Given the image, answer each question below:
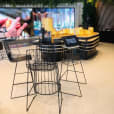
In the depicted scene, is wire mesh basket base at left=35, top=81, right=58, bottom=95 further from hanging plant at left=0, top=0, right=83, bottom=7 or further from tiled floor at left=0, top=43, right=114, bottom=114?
hanging plant at left=0, top=0, right=83, bottom=7

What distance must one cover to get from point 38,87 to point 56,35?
6.49ft

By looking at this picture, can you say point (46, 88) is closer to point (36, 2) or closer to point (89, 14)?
point (36, 2)

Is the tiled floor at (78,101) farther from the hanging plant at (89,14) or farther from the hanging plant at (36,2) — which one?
the hanging plant at (89,14)

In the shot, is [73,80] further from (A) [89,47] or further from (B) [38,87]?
(A) [89,47]

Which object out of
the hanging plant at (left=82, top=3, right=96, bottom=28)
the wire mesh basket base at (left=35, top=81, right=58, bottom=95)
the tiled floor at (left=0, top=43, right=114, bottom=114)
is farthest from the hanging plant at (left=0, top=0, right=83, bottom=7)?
the wire mesh basket base at (left=35, top=81, right=58, bottom=95)

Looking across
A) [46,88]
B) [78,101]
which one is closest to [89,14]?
[46,88]

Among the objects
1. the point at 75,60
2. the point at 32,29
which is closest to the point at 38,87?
the point at 75,60

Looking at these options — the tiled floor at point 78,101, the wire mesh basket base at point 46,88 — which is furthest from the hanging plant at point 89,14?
the wire mesh basket base at point 46,88

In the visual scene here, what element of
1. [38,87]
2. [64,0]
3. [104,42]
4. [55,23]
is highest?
[64,0]

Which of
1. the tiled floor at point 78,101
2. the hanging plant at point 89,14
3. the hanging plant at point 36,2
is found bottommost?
the tiled floor at point 78,101

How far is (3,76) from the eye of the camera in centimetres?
326

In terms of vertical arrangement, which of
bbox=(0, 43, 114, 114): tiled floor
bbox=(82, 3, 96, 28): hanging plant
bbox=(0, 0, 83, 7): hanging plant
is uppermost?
bbox=(0, 0, 83, 7): hanging plant

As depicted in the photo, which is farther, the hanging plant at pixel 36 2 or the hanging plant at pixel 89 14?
the hanging plant at pixel 89 14

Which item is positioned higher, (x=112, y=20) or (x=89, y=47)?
(x=112, y=20)
